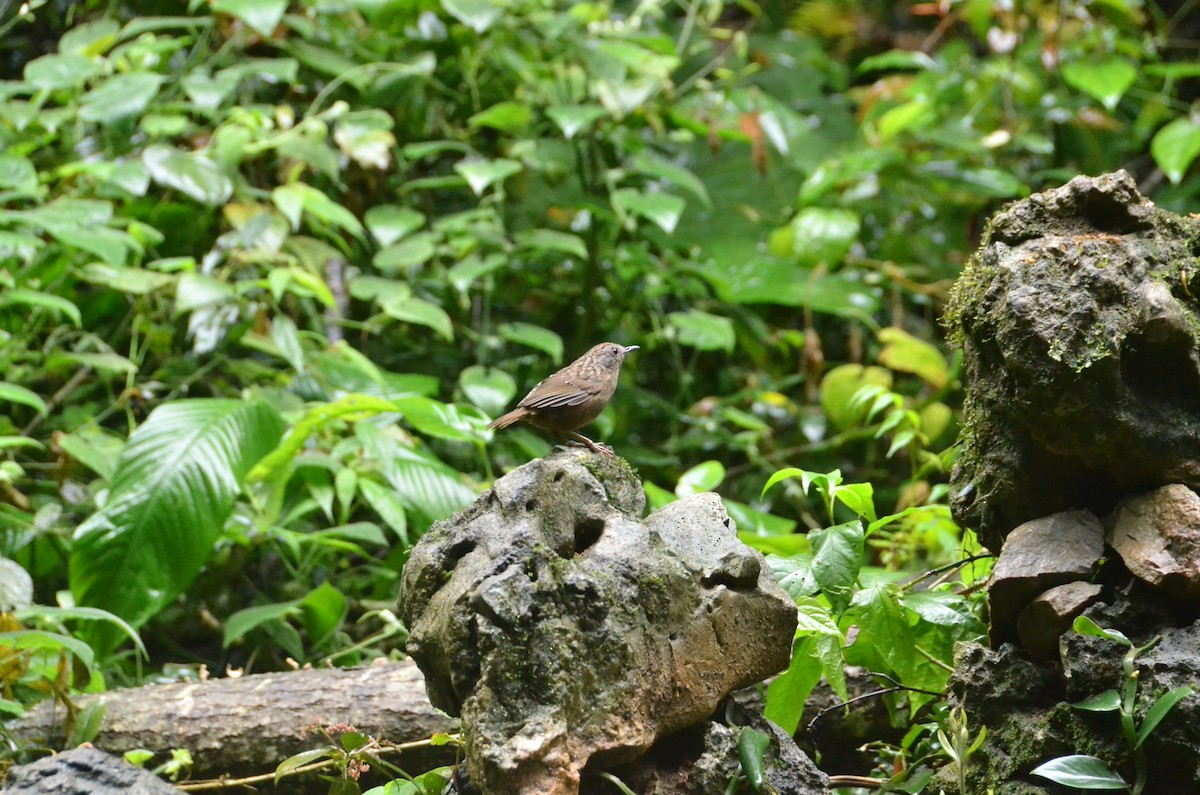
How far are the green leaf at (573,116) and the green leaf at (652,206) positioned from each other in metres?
0.35

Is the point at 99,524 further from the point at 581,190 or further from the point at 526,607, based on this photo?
the point at 581,190

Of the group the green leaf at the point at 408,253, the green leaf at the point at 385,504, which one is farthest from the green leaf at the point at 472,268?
the green leaf at the point at 385,504

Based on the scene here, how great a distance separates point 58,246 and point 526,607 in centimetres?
331

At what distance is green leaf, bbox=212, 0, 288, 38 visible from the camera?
14.9 ft

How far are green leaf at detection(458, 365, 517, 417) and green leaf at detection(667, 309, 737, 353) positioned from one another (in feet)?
3.16

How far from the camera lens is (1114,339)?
Answer: 166cm

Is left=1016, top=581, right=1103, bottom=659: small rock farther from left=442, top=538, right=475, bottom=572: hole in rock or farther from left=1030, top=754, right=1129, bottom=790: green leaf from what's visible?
left=442, top=538, right=475, bottom=572: hole in rock

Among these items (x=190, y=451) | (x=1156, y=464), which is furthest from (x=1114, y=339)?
(x=190, y=451)

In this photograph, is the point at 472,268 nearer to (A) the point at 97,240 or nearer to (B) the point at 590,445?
(A) the point at 97,240

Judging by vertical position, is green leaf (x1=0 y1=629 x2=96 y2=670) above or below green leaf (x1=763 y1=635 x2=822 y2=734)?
below

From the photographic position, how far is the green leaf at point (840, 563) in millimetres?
1948

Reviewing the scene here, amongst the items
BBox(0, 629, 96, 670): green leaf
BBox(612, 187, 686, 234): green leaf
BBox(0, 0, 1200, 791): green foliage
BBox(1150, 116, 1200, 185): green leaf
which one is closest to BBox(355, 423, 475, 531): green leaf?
BBox(0, 0, 1200, 791): green foliage

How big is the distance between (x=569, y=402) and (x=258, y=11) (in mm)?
3337

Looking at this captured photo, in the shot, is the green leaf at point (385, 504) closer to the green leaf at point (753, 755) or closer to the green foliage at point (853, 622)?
the green foliage at point (853, 622)
